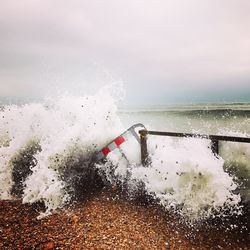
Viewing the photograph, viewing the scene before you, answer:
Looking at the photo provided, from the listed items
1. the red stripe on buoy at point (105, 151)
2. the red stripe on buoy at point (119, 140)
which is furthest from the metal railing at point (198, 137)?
the red stripe on buoy at point (105, 151)

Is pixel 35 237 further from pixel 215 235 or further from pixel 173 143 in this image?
pixel 173 143

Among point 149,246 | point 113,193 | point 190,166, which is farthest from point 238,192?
point 113,193

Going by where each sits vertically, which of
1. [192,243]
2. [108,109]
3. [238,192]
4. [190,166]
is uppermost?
[108,109]

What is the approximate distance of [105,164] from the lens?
24.2 ft

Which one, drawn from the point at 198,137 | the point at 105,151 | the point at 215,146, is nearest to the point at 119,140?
the point at 105,151

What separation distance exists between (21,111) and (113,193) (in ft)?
19.8

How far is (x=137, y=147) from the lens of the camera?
764cm

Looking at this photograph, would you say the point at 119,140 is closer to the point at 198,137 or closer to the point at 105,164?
Answer: the point at 105,164

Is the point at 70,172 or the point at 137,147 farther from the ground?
the point at 137,147

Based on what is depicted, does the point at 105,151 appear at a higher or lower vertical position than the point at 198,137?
lower

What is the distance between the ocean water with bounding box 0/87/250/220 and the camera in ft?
18.4

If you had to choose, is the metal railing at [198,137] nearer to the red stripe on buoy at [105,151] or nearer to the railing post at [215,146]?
the railing post at [215,146]

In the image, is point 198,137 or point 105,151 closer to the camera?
point 198,137

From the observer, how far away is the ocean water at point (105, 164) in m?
5.61
